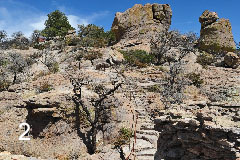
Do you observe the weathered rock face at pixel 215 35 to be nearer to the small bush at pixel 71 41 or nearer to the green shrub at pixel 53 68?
the small bush at pixel 71 41

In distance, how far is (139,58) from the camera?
29484 millimetres

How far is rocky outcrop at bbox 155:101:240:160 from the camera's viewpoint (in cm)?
665

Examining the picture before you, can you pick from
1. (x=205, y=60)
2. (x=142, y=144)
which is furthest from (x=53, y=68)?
(x=205, y=60)

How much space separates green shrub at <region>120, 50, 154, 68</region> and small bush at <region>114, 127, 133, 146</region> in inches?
535

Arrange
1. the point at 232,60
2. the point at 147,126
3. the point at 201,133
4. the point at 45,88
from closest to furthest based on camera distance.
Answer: the point at 201,133, the point at 147,126, the point at 45,88, the point at 232,60

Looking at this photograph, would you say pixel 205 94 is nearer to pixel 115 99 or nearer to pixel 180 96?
pixel 180 96

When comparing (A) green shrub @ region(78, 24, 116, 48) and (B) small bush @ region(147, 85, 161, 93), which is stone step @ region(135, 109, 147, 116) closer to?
(B) small bush @ region(147, 85, 161, 93)

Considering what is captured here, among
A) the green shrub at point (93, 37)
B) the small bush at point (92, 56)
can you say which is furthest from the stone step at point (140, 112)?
the green shrub at point (93, 37)

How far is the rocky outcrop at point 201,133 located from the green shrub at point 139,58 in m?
16.8

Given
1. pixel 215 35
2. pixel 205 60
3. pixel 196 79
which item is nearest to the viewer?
pixel 196 79

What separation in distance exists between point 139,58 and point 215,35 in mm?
12814

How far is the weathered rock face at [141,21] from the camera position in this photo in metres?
37.9

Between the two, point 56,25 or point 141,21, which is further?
point 56,25

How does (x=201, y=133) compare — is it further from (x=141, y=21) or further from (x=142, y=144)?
(x=141, y=21)
